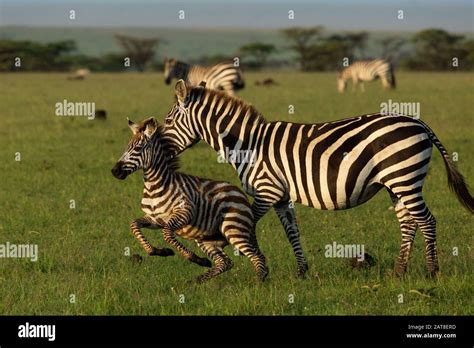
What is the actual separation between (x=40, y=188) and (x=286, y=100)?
793 inches

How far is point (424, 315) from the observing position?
23.7 ft

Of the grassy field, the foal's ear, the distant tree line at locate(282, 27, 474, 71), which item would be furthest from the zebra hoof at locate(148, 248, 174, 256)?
the distant tree line at locate(282, 27, 474, 71)

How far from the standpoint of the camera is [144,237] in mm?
7863

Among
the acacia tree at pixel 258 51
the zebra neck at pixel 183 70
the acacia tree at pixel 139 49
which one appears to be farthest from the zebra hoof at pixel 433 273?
the acacia tree at pixel 139 49

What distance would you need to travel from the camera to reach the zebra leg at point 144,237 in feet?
25.0

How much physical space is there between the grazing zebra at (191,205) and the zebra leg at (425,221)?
1.37m

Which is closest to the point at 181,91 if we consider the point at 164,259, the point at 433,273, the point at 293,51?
the point at 164,259

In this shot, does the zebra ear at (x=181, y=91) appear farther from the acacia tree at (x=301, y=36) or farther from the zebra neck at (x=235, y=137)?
the acacia tree at (x=301, y=36)

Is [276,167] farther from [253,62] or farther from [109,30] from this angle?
[109,30]

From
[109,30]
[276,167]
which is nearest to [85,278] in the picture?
[276,167]

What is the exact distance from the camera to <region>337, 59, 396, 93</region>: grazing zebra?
43.2 m

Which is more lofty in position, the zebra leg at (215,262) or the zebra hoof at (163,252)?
the zebra hoof at (163,252)

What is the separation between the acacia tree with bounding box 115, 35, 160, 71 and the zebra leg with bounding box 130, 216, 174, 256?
78.5 meters

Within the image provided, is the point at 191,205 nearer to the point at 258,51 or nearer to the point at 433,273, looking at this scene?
the point at 433,273
